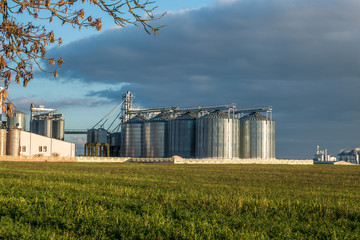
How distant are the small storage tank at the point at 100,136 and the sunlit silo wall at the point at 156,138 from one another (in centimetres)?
3103

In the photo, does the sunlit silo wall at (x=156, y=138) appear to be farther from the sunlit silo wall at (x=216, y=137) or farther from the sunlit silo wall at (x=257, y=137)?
the sunlit silo wall at (x=257, y=137)

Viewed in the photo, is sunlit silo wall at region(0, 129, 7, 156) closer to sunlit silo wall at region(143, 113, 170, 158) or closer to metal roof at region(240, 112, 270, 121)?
sunlit silo wall at region(143, 113, 170, 158)

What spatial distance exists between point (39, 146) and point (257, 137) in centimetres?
5635

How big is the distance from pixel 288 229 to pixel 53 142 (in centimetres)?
11103

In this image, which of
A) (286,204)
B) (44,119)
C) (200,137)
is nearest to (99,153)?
(44,119)

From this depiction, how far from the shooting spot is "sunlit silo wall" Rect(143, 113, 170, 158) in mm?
126438

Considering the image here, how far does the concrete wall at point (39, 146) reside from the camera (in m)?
109

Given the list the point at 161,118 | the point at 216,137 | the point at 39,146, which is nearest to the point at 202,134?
the point at 216,137

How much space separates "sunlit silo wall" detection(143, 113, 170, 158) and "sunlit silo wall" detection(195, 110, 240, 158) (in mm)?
13414

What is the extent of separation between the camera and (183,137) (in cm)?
12038

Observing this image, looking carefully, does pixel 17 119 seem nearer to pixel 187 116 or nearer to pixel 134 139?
pixel 134 139

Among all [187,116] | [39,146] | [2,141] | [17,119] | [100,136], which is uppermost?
[17,119]

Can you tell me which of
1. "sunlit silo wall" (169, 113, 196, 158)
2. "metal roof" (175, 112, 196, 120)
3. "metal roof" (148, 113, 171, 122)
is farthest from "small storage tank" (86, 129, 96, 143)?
"sunlit silo wall" (169, 113, 196, 158)

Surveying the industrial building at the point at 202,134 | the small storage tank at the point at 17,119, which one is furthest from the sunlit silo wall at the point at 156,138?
the small storage tank at the point at 17,119
